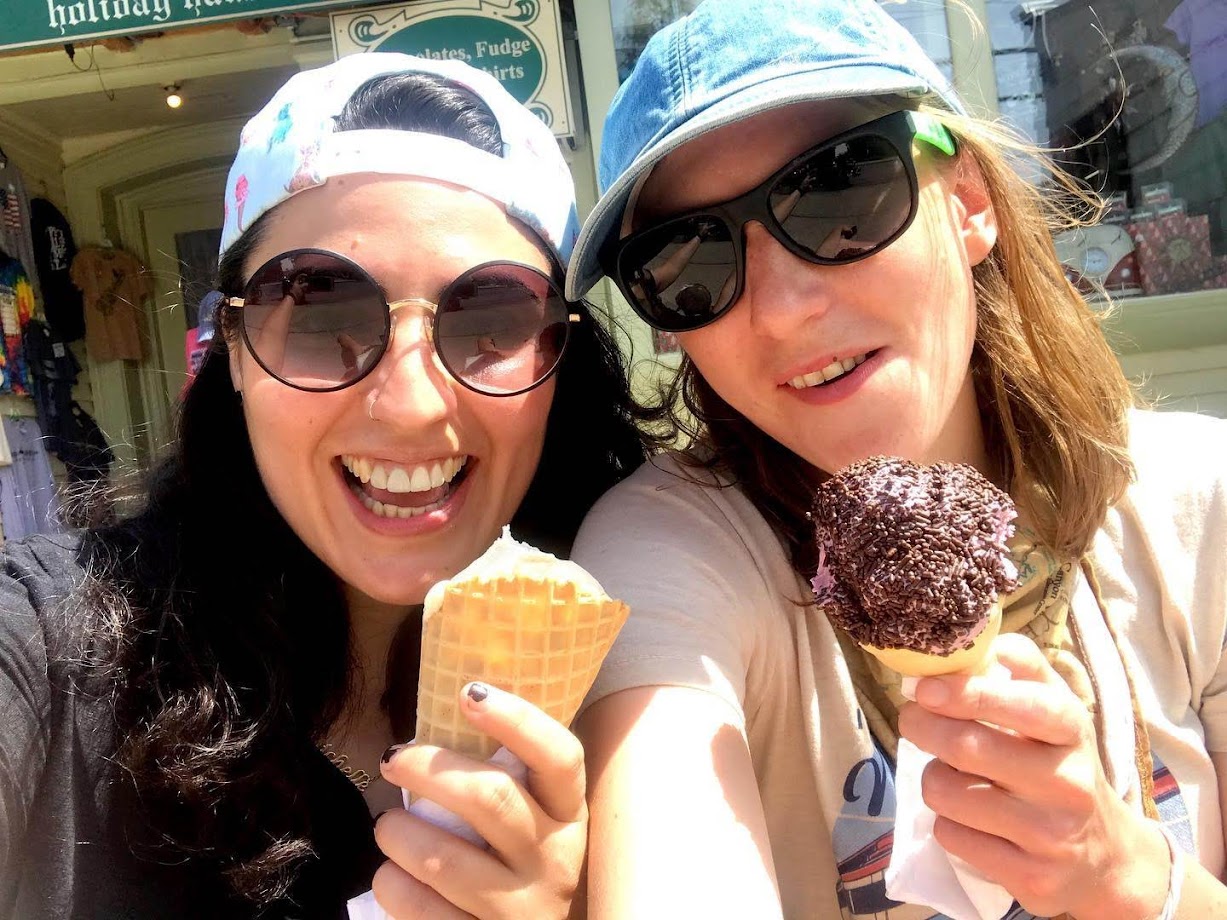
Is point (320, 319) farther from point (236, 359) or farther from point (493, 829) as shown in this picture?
point (493, 829)

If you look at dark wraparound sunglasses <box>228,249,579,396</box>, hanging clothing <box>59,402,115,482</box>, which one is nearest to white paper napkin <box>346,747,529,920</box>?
dark wraparound sunglasses <box>228,249,579,396</box>

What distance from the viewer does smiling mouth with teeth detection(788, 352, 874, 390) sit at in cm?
146

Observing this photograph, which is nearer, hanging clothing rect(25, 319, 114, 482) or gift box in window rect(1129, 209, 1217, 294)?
gift box in window rect(1129, 209, 1217, 294)

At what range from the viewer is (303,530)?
1.74 meters

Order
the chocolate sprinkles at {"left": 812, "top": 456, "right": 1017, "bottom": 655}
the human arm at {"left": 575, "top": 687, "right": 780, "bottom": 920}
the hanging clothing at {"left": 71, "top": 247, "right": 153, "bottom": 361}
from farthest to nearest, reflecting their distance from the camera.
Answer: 1. the hanging clothing at {"left": 71, "top": 247, "right": 153, "bottom": 361}
2. the human arm at {"left": 575, "top": 687, "right": 780, "bottom": 920}
3. the chocolate sprinkles at {"left": 812, "top": 456, "right": 1017, "bottom": 655}

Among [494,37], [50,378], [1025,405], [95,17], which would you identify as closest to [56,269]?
[50,378]

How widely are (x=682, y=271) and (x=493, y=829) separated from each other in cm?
94

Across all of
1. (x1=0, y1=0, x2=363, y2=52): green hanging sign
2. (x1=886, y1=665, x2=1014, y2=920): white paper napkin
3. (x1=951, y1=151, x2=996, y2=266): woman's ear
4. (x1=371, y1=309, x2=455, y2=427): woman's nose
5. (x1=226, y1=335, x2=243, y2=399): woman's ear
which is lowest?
(x1=886, y1=665, x2=1014, y2=920): white paper napkin

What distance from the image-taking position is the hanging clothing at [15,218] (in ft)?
18.3

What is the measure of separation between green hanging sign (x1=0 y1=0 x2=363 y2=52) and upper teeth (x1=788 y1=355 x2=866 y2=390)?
147 inches

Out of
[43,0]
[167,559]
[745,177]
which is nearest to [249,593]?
[167,559]

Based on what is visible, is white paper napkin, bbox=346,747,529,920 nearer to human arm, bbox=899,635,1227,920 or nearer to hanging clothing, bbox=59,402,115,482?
human arm, bbox=899,635,1227,920

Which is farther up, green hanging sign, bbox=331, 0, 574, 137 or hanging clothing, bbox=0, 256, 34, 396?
green hanging sign, bbox=331, 0, 574, 137

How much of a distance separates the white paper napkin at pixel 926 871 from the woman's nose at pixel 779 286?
0.60m
